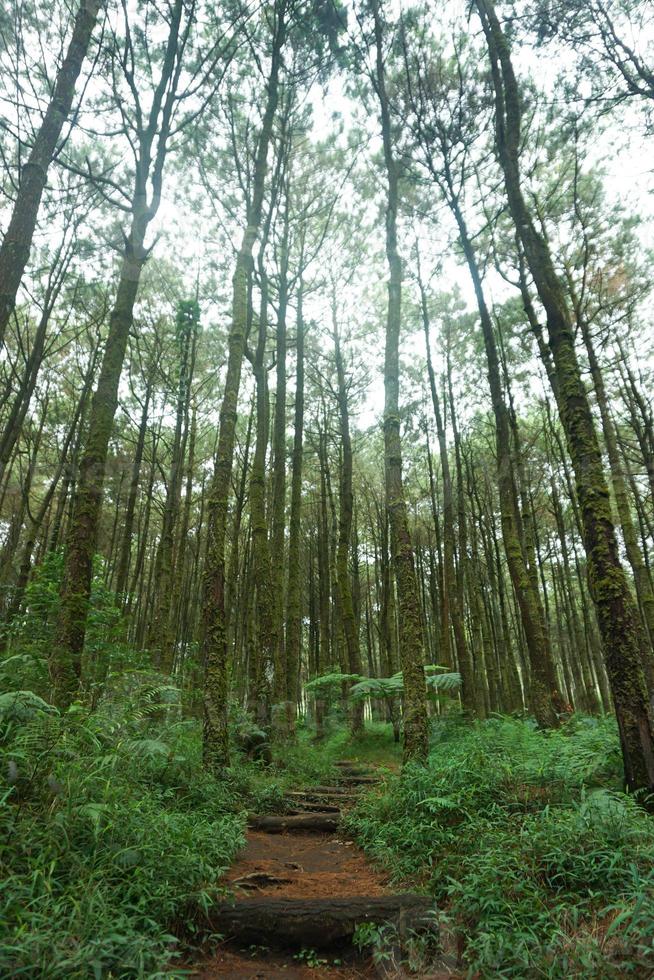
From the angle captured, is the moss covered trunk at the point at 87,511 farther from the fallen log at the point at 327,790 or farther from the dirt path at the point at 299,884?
the fallen log at the point at 327,790

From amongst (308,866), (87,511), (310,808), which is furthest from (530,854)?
(87,511)

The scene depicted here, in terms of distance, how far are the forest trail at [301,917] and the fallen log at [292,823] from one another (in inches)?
45.5

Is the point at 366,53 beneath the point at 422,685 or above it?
above

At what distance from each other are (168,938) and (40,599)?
242 inches

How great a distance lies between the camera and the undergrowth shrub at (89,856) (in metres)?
2.17

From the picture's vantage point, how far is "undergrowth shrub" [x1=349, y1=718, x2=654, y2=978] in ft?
7.73

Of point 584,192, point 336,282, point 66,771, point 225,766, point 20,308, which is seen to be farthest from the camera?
point 336,282

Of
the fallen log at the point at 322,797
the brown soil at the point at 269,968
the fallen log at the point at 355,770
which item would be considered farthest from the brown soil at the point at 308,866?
the fallen log at the point at 355,770

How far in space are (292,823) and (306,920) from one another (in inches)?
117

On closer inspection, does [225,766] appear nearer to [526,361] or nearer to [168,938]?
[168,938]

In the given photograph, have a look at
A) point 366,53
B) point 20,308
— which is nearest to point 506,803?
point 366,53

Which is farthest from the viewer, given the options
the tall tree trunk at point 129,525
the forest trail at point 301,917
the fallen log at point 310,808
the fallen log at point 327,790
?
the tall tree trunk at point 129,525

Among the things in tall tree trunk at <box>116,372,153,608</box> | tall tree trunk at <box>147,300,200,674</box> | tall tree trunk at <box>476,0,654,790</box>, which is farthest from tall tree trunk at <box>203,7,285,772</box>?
tall tree trunk at <box>116,372,153,608</box>

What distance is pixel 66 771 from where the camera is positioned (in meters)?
3.22
